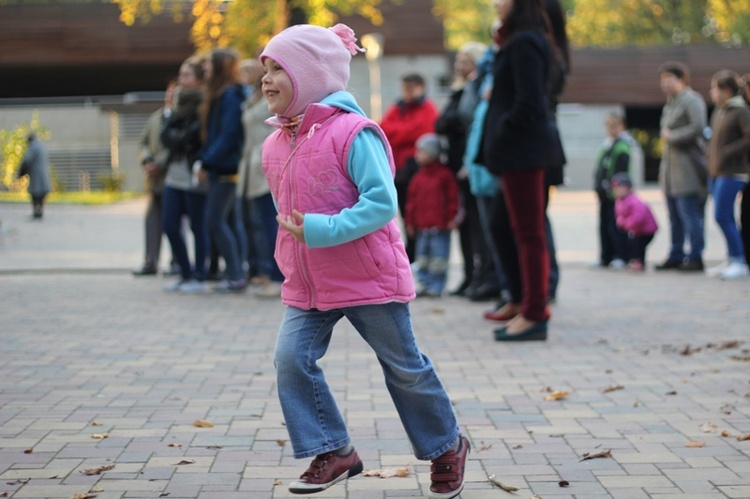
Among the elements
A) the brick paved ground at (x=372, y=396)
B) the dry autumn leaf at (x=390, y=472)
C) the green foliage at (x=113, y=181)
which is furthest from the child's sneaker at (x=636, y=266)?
the green foliage at (x=113, y=181)

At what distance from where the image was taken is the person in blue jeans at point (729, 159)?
11.1 m

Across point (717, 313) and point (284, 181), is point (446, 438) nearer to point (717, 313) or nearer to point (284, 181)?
point (284, 181)

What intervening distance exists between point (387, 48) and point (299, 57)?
33139 mm

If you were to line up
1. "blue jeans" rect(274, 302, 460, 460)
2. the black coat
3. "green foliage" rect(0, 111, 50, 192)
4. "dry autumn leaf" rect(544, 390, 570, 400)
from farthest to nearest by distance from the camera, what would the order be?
"green foliage" rect(0, 111, 50, 192) → the black coat → "dry autumn leaf" rect(544, 390, 570, 400) → "blue jeans" rect(274, 302, 460, 460)

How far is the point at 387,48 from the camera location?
3625cm

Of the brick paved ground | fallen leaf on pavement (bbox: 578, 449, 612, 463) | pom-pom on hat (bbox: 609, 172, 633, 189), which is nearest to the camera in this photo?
the brick paved ground

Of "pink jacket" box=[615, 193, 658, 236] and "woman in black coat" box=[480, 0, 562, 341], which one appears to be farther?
"pink jacket" box=[615, 193, 658, 236]

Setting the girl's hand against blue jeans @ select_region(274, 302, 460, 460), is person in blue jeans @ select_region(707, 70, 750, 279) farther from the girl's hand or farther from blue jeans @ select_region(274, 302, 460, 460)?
the girl's hand

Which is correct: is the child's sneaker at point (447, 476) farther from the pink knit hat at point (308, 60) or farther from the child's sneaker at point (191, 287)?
the child's sneaker at point (191, 287)

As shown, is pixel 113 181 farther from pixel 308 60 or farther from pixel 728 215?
pixel 308 60

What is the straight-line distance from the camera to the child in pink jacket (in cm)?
1216

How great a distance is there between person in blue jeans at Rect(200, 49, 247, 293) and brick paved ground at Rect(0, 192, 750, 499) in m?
0.73

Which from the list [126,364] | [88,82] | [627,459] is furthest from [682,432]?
[88,82]

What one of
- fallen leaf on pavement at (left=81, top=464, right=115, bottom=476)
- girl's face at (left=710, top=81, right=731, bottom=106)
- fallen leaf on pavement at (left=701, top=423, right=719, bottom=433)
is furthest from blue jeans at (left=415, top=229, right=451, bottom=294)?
fallen leaf on pavement at (left=81, top=464, right=115, bottom=476)
